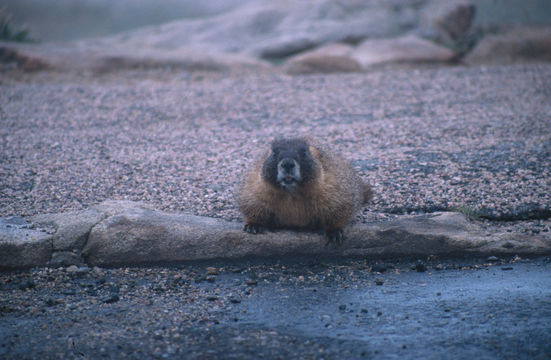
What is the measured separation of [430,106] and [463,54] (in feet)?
15.8

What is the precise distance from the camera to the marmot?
4867mm

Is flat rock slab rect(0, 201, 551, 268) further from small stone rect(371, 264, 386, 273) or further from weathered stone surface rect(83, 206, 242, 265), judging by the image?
small stone rect(371, 264, 386, 273)

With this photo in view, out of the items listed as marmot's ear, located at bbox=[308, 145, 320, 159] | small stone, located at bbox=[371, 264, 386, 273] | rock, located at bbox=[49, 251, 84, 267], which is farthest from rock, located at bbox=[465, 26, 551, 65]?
rock, located at bbox=[49, 251, 84, 267]

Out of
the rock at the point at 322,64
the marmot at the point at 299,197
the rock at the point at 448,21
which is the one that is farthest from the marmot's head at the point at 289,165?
the rock at the point at 448,21

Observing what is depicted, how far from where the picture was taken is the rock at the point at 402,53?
12.0 meters

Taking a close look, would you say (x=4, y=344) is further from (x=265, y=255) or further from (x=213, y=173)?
(x=213, y=173)

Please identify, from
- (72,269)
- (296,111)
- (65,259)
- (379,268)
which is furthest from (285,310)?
(296,111)

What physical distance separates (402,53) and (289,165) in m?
8.49

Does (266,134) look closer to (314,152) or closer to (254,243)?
(314,152)

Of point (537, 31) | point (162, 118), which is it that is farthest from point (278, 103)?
point (537, 31)

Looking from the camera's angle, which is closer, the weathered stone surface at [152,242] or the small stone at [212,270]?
the small stone at [212,270]

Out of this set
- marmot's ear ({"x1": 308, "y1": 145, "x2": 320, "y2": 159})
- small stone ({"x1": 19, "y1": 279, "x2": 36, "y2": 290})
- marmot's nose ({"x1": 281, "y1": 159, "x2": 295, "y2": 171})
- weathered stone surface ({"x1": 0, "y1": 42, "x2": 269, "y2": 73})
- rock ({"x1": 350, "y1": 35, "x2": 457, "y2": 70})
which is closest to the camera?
small stone ({"x1": 19, "y1": 279, "x2": 36, "y2": 290})

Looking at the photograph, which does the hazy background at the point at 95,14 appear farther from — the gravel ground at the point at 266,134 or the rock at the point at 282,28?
the gravel ground at the point at 266,134

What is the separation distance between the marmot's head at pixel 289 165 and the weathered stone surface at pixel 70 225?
1.61 metres
